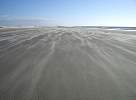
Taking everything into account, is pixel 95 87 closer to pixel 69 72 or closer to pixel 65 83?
pixel 65 83

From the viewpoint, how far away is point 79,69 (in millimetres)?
3596

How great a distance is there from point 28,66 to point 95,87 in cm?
241

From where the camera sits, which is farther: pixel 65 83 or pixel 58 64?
pixel 58 64

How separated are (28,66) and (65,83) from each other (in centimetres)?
171

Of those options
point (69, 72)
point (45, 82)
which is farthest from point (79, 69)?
point (45, 82)

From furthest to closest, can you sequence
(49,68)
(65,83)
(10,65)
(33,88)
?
(10,65), (49,68), (65,83), (33,88)

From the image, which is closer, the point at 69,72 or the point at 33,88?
the point at 33,88

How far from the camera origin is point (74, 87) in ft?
8.62

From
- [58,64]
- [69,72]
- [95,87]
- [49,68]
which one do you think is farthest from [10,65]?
[95,87]

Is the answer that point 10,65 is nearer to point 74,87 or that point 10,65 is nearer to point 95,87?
point 74,87

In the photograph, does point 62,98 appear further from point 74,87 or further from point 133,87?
point 133,87

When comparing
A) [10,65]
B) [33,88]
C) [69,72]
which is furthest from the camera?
[10,65]

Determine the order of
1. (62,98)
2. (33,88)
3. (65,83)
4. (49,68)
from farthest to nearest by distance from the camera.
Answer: (49,68), (65,83), (33,88), (62,98)

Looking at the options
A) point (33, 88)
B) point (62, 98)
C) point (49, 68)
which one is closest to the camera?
point (62, 98)
